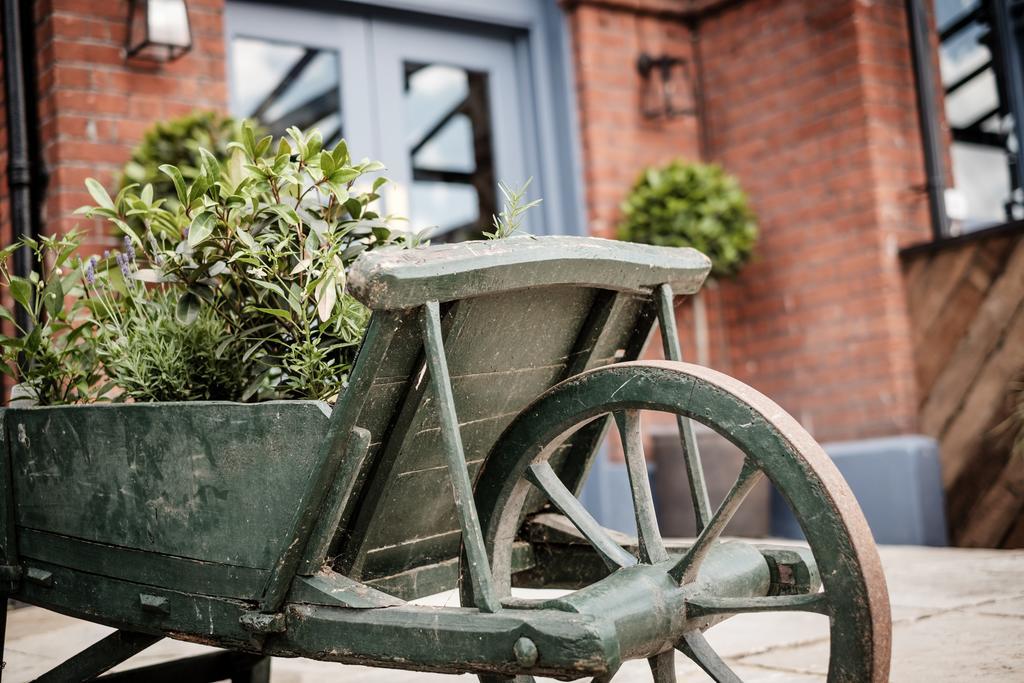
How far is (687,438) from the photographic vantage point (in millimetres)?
1837

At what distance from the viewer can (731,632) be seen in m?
2.93

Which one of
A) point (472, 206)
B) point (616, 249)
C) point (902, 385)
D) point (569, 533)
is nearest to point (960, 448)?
point (902, 385)

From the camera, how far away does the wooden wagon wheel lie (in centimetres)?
141

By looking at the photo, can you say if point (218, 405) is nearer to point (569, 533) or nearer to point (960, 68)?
point (569, 533)

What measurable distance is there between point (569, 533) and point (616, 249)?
61 centimetres

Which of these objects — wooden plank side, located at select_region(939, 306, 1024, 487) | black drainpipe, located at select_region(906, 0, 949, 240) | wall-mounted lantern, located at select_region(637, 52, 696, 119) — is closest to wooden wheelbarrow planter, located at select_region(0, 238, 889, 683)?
wooden plank side, located at select_region(939, 306, 1024, 487)

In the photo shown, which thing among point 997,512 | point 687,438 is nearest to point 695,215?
point 997,512

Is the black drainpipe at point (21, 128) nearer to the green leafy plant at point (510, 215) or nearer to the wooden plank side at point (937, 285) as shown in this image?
the green leafy plant at point (510, 215)

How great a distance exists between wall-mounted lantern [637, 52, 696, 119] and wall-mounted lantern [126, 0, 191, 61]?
7.58ft

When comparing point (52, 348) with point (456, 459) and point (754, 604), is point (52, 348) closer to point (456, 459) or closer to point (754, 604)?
point (456, 459)

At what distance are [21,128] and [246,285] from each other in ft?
7.80

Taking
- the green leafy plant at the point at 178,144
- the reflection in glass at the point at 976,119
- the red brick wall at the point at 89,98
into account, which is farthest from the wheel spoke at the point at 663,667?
the reflection in glass at the point at 976,119

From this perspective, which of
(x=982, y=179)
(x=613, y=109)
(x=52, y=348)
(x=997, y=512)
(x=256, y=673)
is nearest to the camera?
(x=52, y=348)

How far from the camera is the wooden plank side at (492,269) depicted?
1.42 metres
